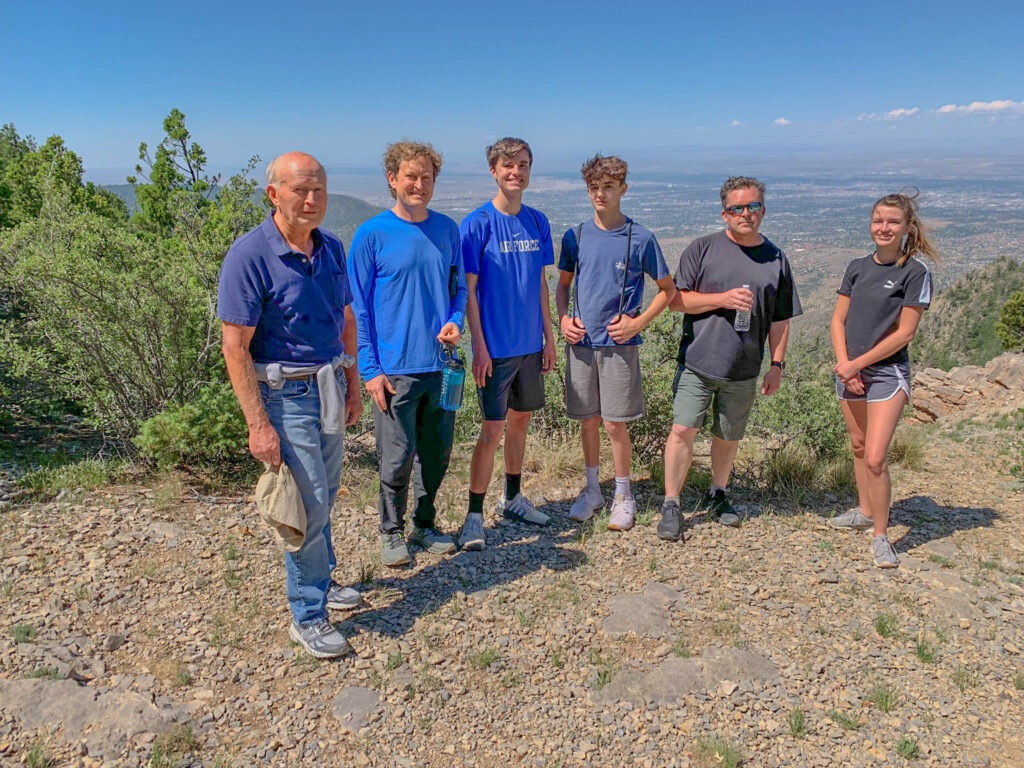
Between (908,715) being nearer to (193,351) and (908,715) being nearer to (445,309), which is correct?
(445,309)

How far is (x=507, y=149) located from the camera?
375 cm

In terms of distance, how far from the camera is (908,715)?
2.82m

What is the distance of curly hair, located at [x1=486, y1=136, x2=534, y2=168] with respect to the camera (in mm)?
3746

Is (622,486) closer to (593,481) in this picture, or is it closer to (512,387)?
(593,481)

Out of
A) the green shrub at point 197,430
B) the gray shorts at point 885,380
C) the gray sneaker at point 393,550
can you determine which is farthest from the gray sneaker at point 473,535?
the gray shorts at point 885,380

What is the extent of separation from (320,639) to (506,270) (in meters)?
2.26

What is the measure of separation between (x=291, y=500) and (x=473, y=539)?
158cm

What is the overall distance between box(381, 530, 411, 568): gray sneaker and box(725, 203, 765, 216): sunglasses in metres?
2.86

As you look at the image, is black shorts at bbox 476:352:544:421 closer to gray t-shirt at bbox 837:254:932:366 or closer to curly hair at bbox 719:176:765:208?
curly hair at bbox 719:176:765:208

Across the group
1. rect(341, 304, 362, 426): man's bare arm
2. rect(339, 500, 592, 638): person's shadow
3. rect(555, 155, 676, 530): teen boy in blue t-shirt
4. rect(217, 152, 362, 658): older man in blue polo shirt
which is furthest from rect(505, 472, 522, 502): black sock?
rect(217, 152, 362, 658): older man in blue polo shirt

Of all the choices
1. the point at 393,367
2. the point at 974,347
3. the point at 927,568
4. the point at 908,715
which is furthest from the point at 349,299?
the point at 974,347

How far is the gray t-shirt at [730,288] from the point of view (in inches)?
158

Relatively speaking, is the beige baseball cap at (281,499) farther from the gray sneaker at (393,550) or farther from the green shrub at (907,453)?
the green shrub at (907,453)

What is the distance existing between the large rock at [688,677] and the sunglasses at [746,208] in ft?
8.28
